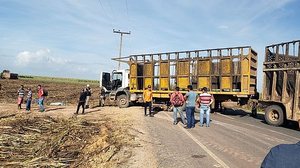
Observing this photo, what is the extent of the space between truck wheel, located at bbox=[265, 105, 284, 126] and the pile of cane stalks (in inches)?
299

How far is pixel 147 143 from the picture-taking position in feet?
32.1

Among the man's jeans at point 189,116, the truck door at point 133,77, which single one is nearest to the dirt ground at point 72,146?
the man's jeans at point 189,116

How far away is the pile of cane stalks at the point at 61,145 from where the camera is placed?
7.59 meters

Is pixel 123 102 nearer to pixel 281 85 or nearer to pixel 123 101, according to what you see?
pixel 123 101

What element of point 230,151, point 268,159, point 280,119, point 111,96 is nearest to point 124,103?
point 111,96

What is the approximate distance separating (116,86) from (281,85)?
12295 mm

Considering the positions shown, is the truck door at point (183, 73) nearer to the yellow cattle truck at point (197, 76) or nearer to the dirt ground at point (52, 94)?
the yellow cattle truck at point (197, 76)

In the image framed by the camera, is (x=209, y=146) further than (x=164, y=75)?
No

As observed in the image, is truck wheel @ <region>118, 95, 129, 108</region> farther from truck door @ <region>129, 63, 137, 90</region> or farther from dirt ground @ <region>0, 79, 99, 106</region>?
dirt ground @ <region>0, 79, 99, 106</region>

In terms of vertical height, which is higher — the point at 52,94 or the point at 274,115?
the point at 52,94

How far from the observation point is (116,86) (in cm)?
2508

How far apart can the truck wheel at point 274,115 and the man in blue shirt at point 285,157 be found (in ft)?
46.7

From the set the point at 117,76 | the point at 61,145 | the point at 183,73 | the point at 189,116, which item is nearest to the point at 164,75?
the point at 183,73

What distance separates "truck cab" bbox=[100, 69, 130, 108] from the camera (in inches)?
945
